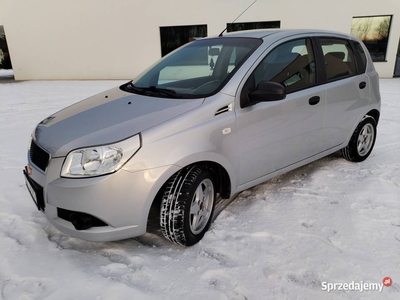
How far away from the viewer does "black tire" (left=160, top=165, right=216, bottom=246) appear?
2.41m

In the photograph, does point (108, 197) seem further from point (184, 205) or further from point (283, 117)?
point (283, 117)

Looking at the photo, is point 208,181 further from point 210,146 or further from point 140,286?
point 140,286

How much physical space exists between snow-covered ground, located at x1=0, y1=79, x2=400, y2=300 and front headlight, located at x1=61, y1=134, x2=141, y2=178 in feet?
2.42

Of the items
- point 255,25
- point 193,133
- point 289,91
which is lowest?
point 193,133

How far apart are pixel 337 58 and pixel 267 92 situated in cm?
159

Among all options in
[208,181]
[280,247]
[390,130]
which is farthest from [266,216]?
[390,130]

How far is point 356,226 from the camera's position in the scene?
283 centimetres

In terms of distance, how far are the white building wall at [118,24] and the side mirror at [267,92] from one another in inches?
411

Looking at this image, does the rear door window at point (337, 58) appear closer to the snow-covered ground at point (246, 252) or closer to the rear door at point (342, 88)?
the rear door at point (342, 88)

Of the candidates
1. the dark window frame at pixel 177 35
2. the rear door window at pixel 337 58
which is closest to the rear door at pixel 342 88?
the rear door window at pixel 337 58

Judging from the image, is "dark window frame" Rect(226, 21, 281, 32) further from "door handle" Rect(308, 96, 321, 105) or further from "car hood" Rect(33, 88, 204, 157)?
"car hood" Rect(33, 88, 204, 157)

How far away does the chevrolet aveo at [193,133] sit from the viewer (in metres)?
2.22

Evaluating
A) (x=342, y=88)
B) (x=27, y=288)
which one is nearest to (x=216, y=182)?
(x=27, y=288)

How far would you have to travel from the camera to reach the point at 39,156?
8.29ft
